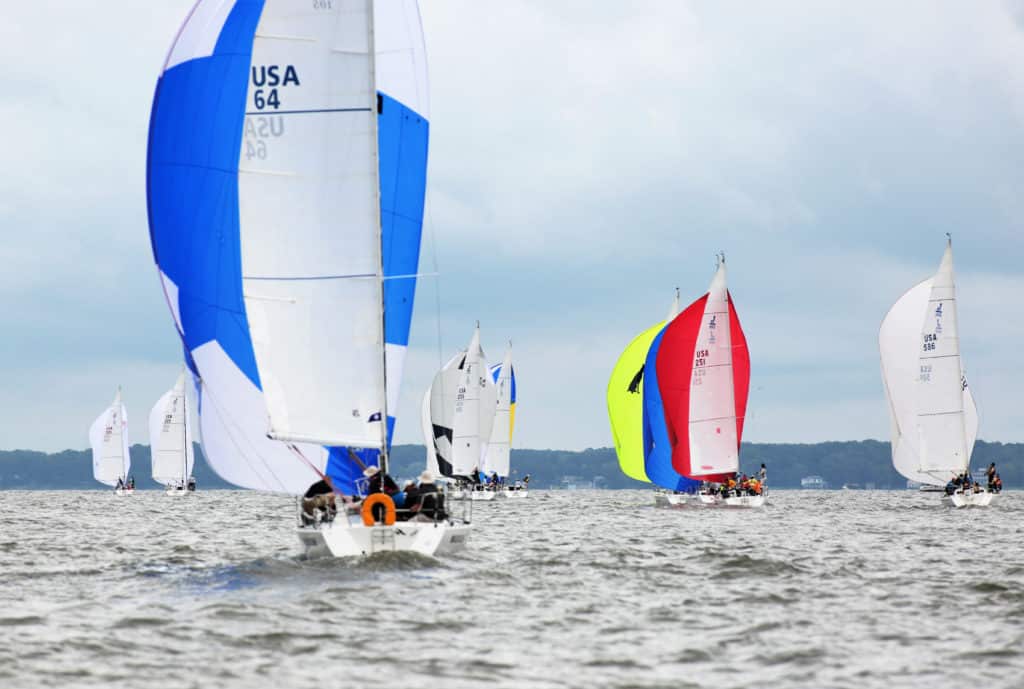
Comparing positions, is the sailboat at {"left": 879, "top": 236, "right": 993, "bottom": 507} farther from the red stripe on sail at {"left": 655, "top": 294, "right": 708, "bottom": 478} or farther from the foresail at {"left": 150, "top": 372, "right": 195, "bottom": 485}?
the foresail at {"left": 150, "top": 372, "right": 195, "bottom": 485}

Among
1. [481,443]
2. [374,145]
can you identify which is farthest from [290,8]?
[481,443]

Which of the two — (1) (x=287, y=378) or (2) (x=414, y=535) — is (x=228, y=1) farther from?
(2) (x=414, y=535)

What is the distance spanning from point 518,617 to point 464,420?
48559 millimetres

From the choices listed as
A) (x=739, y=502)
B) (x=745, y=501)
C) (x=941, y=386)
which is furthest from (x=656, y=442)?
(x=941, y=386)

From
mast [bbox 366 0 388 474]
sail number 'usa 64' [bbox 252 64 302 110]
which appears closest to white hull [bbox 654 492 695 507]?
mast [bbox 366 0 388 474]

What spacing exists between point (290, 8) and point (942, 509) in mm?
33951

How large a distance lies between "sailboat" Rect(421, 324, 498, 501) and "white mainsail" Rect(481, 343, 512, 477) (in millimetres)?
3783

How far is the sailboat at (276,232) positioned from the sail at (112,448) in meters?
74.9

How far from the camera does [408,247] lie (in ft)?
71.9

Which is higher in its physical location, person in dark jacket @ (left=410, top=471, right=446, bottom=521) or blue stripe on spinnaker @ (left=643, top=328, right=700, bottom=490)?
blue stripe on spinnaker @ (left=643, top=328, right=700, bottom=490)

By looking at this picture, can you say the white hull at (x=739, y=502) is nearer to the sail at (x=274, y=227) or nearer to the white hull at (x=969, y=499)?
the white hull at (x=969, y=499)

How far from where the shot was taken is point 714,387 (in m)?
45.4

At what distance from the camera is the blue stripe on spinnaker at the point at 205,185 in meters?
20.0

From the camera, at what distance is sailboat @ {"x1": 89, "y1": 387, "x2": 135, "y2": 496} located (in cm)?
9256
